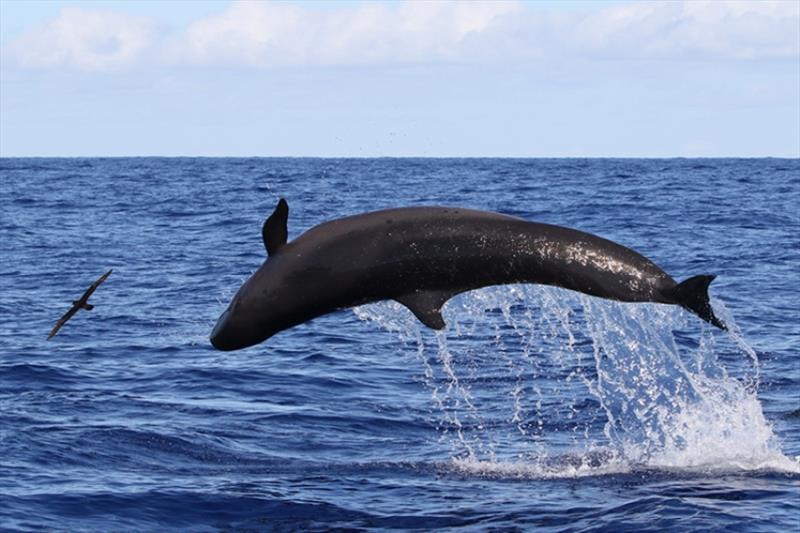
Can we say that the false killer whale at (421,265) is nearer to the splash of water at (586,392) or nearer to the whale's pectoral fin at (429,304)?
the whale's pectoral fin at (429,304)

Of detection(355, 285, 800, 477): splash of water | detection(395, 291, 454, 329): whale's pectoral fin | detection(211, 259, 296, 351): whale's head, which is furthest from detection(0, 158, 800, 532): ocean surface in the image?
detection(211, 259, 296, 351): whale's head

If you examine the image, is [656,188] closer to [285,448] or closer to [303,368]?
[303,368]

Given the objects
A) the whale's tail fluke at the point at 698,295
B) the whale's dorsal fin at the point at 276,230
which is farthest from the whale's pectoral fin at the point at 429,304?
the whale's tail fluke at the point at 698,295

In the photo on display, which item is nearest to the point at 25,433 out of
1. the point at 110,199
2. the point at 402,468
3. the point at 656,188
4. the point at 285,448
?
the point at 285,448

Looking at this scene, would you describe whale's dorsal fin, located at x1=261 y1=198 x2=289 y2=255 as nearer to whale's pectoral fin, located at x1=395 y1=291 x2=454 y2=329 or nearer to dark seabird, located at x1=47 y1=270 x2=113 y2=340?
whale's pectoral fin, located at x1=395 y1=291 x2=454 y2=329

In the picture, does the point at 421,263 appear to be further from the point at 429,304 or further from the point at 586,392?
the point at 586,392

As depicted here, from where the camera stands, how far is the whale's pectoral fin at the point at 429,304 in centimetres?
1210

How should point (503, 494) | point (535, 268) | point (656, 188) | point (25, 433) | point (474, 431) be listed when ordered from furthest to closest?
point (656, 188), point (474, 431), point (25, 433), point (503, 494), point (535, 268)

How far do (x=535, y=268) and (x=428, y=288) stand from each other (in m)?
0.96

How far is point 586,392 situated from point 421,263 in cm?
951

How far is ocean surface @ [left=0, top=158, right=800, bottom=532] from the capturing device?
46.1 ft

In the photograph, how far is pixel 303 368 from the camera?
74.4 feet

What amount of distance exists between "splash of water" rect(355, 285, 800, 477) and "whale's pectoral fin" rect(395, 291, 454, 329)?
63.8 inches

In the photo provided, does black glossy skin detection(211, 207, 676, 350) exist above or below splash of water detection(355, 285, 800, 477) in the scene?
above
